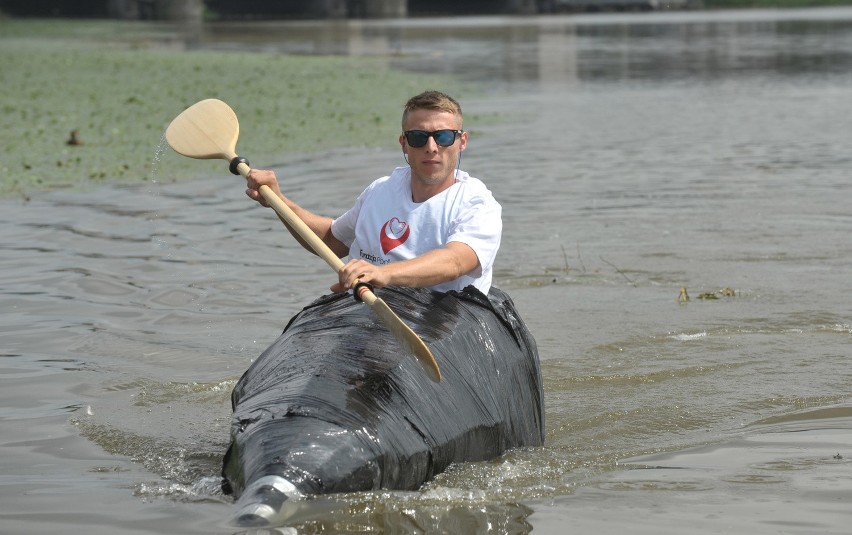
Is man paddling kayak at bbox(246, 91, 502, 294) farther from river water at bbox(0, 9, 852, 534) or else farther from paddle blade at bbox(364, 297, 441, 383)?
river water at bbox(0, 9, 852, 534)

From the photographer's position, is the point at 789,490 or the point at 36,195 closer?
the point at 789,490

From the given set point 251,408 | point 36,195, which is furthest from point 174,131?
point 36,195

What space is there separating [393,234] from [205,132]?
1.09 meters

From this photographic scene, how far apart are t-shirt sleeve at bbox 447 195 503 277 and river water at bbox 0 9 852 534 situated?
76cm

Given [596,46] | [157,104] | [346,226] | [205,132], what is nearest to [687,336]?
[346,226]

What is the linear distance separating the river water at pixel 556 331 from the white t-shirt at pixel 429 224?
783 mm

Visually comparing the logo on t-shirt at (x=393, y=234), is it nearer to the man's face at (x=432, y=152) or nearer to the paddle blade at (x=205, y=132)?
the man's face at (x=432, y=152)

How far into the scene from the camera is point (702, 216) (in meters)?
11.7

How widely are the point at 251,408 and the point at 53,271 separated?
5.03 m

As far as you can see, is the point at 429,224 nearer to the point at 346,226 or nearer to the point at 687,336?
the point at 346,226

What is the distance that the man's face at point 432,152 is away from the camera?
5691mm

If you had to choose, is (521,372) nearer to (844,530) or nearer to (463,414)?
(463,414)

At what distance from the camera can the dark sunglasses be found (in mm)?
5688

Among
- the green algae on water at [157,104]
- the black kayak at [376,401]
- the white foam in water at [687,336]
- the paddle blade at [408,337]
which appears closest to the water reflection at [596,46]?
the green algae on water at [157,104]
